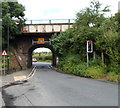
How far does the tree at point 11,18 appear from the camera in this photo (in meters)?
18.3

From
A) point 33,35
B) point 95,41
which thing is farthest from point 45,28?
point 95,41

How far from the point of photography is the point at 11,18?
67.8ft

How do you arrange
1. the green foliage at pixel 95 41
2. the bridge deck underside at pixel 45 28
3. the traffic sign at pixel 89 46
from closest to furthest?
the green foliage at pixel 95 41 → the traffic sign at pixel 89 46 → the bridge deck underside at pixel 45 28

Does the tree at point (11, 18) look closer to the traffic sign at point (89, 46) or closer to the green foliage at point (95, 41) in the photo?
the green foliage at point (95, 41)

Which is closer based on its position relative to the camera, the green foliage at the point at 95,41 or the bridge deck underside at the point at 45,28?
the green foliage at the point at 95,41

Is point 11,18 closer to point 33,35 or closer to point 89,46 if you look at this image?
point 33,35

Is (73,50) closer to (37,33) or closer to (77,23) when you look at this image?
(77,23)

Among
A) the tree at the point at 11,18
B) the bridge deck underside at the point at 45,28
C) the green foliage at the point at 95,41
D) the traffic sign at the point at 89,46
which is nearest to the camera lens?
the green foliage at the point at 95,41

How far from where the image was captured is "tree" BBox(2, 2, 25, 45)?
1830 centimetres

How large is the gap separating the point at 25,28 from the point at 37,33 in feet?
6.85

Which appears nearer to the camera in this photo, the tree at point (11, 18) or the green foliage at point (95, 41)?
the green foliage at point (95, 41)

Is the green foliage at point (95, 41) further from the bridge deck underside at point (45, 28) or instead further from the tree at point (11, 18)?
the tree at point (11, 18)

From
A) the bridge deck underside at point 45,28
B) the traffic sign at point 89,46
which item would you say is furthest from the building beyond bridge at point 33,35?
the traffic sign at point 89,46

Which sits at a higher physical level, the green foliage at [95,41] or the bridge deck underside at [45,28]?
the bridge deck underside at [45,28]
